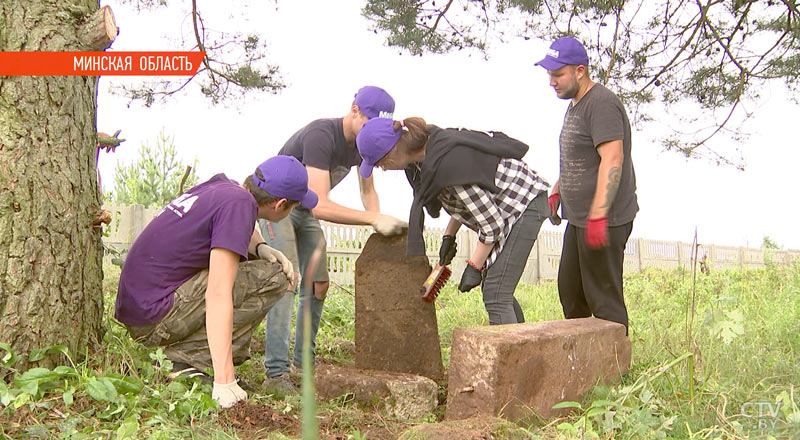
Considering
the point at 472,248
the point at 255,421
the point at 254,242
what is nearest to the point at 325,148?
the point at 254,242

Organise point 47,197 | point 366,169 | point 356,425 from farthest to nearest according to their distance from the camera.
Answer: point 366,169, point 47,197, point 356,425

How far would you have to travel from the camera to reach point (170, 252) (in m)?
3.00

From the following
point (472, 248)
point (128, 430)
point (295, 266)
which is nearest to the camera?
point (128, 430)

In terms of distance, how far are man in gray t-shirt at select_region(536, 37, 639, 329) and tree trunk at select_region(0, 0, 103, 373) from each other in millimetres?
2421

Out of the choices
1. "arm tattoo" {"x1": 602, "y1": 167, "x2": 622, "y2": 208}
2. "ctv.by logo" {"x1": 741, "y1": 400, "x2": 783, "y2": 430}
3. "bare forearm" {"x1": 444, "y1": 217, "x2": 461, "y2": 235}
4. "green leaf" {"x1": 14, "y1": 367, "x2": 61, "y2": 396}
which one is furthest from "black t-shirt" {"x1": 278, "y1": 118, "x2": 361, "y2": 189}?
"ctv.by logo" {"x1": 741, "y1": 400, "x2": 783, "y2": 430}

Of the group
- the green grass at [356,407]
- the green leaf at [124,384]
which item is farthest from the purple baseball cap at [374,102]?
the green leaf at [124,384]

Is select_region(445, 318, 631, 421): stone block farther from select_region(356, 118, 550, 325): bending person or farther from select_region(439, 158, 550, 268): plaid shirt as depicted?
select_region(439, 158, 550, 268): plaid shirt

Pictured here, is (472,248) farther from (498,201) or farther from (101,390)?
(101,390)

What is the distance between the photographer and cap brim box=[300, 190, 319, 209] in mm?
3232

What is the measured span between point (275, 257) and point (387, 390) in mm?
911

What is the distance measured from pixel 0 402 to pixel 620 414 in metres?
2.44

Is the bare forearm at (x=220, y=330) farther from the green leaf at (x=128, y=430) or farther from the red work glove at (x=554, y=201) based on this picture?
the red work glove at (x=554, y=201)

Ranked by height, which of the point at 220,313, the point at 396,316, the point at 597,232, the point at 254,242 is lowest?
the point at 396,316

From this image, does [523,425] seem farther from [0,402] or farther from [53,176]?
[53,176]
